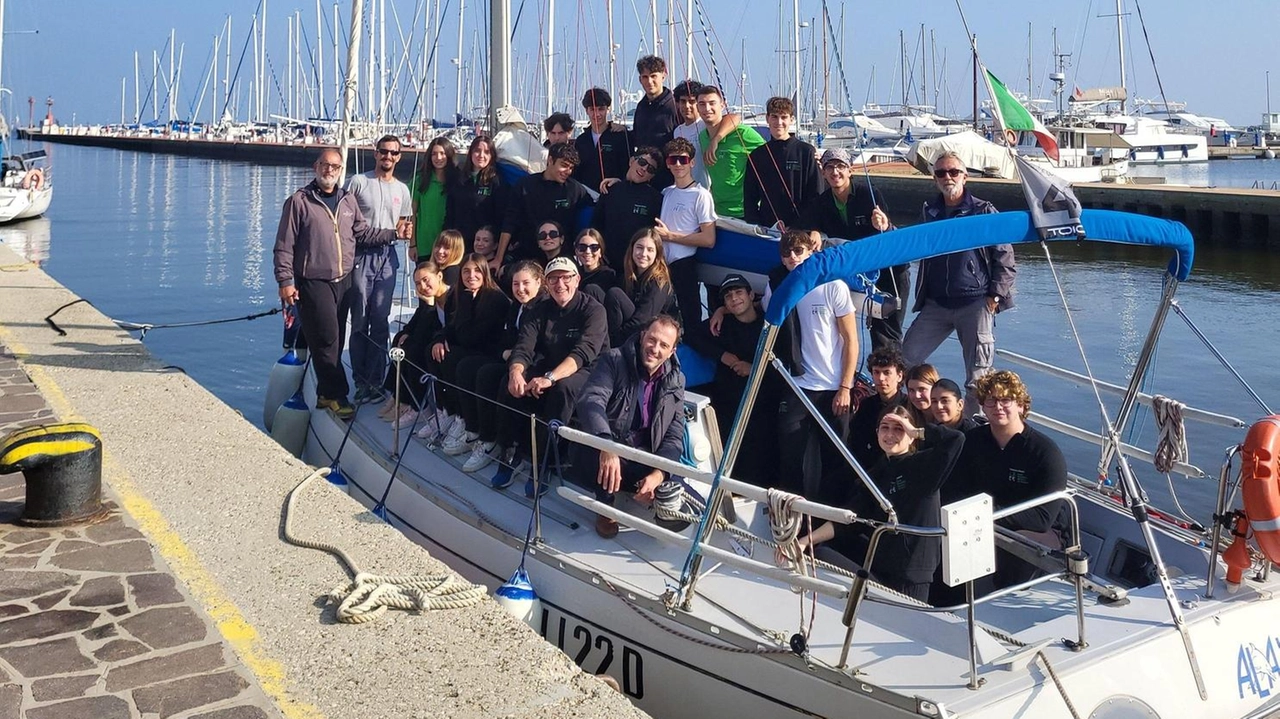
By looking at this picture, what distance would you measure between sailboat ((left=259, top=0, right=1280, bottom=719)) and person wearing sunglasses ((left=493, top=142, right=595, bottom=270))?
2247 millimetres

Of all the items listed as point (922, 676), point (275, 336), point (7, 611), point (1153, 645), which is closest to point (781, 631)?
point (922, 676)

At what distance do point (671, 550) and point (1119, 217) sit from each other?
8.89ft

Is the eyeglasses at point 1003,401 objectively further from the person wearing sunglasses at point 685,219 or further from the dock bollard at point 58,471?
the dock bollard at point 58,471

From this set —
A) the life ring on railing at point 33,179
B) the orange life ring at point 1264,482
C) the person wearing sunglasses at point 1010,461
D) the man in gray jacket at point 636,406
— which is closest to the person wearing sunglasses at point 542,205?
the man in gray jacket at point 636,406

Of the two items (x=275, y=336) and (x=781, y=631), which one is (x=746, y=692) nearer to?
(x=781, y=631)

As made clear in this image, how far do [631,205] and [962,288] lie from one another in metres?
2.23

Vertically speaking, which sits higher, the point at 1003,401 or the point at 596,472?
the point at 1003,401

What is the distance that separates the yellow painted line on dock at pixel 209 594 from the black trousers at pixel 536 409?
6.21 feet

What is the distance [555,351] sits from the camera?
6863mm

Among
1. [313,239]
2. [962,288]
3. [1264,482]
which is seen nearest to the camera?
[1264,482]

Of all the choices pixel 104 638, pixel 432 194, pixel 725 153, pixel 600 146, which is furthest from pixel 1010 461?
pixel 432 194

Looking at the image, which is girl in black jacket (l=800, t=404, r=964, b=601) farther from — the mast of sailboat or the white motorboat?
the mast of sailboat

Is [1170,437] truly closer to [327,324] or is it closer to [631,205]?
[631,205]

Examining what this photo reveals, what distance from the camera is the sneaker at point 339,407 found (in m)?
9.01
